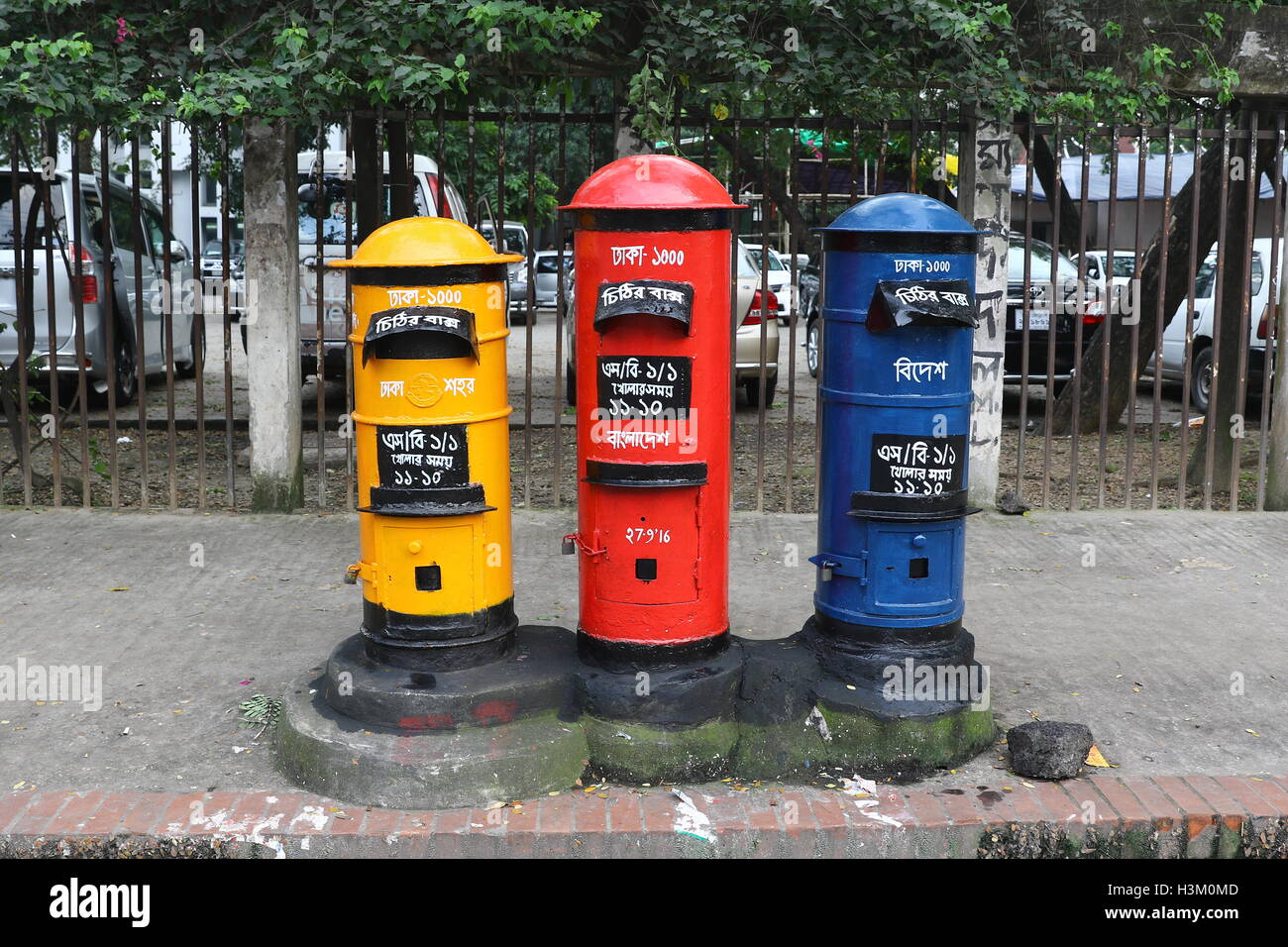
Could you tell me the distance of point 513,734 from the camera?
449 cm

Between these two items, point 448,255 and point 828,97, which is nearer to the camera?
point 448,255

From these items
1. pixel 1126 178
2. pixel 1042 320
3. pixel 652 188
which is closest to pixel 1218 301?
pixel 1042 320

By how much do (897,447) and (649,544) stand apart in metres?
0.95

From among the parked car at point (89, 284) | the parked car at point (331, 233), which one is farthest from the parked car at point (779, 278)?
the parked car at point (89, 284)

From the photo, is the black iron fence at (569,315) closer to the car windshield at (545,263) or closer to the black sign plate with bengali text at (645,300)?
the black sign plate with bengali text at (645,300)

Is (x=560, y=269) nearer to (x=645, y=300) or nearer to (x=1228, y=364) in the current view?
(x=645, y=300)

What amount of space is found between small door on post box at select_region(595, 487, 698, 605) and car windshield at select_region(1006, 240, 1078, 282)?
28.9 ft

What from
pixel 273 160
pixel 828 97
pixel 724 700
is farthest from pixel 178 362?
pixel 724 700

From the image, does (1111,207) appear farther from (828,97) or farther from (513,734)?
(513,734)

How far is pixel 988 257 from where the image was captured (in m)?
7.99

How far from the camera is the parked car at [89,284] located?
332 inches

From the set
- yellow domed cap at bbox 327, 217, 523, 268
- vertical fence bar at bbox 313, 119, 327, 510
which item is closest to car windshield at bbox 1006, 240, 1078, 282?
vertical fence bar at bbox 313, 119, 327, 510

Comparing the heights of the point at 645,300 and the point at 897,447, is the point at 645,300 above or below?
above

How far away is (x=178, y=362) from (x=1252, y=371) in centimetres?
1107
